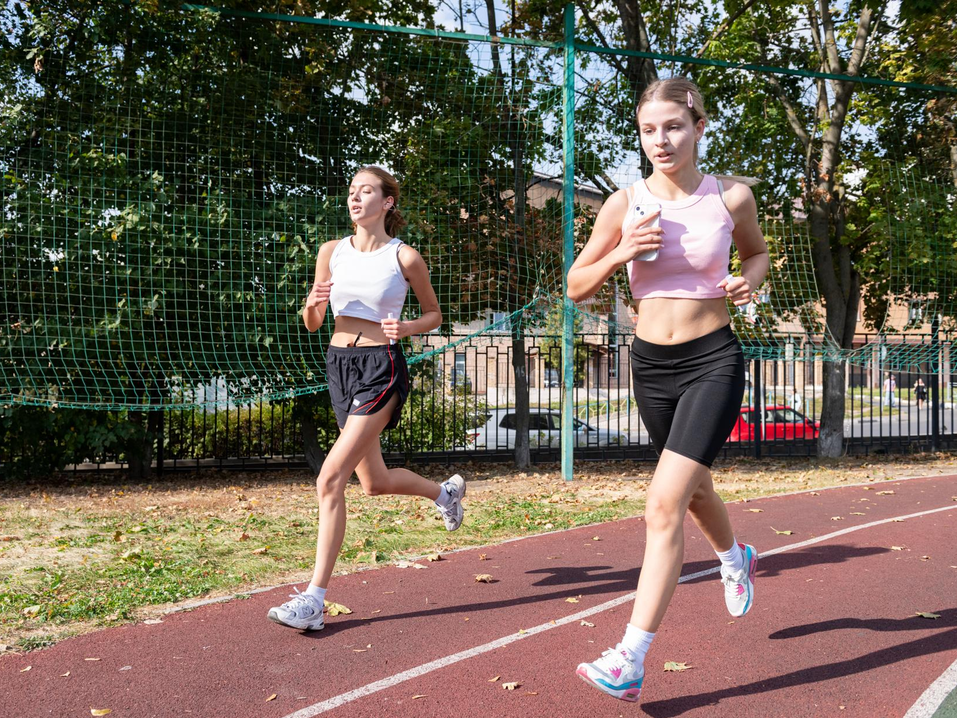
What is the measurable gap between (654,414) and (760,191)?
10440 millimetres

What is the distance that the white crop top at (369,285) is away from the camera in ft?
14.4

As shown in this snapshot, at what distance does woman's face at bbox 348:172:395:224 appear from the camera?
174 inches

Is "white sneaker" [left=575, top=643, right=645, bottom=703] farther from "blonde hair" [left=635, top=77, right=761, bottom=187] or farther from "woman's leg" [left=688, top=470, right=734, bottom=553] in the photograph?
"blonde hair" [left=635, top=77, right=761, bottom=187]

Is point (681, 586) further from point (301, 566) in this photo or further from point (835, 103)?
point (835, 103)

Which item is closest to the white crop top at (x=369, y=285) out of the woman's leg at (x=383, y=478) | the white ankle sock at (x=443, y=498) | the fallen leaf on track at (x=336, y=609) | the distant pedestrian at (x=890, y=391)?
the woman's leg at (x=383, y=478)

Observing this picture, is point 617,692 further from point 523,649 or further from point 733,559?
point 733,559

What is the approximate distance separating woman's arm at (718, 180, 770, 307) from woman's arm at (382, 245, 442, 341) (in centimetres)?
158

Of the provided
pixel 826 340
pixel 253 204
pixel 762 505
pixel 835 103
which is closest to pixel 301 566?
pixel 762 505

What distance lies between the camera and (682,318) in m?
3.42

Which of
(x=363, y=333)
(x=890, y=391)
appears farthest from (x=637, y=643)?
(x=890, y=391)

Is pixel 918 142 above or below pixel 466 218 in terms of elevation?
above

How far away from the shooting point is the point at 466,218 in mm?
10289

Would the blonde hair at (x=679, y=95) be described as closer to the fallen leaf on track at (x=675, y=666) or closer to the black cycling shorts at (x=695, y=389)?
the black cycling shorts at (x=695, y=389)

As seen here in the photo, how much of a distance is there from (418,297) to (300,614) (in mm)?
1674
